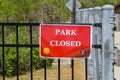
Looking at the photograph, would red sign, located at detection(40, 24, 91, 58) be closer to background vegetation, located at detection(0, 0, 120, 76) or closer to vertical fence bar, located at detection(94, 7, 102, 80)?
vertical fence bar, located at detection(94, 7, 102, 80)

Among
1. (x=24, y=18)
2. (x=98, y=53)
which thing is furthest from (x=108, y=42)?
(x=24, y=18)

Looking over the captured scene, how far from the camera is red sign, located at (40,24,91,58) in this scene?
17.3 feet

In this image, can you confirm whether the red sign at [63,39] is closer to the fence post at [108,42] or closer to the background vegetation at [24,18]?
the fence post at [108,42]

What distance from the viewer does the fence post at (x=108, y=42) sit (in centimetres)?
536

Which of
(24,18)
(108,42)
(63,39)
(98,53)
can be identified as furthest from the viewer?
(24,18)

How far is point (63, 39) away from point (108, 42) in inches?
18.6

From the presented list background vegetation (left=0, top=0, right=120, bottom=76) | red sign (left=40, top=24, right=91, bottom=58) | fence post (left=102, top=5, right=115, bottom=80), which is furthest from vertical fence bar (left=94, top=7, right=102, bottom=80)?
background vegetation (left=0, top=0, right=120, bottom=76)

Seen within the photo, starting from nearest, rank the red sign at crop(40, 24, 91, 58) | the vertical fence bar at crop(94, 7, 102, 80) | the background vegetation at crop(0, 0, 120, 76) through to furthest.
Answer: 1. the red sign at crop(40, 24, 91, 58)
2. the vertical fence bar at crop(94, 7, 102, 80)
3. the background vegetation at crop(0, 0, 120, 76)

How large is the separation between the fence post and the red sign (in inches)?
6.7

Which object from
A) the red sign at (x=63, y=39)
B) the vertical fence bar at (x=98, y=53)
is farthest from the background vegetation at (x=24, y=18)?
the red sign at (x=63, y=39)

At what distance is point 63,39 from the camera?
5262 mm

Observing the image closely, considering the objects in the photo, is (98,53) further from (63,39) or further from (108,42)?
(63,39)

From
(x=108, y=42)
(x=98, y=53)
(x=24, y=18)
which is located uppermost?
(x=24, y=18)

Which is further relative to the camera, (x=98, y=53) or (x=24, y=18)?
(x=24, y=18)
